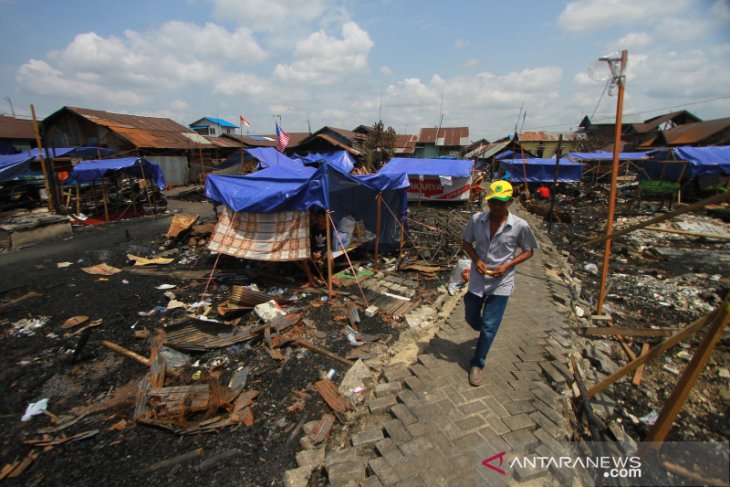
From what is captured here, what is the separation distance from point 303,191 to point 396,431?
4779mm

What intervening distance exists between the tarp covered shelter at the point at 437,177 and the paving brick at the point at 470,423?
13.9 meters

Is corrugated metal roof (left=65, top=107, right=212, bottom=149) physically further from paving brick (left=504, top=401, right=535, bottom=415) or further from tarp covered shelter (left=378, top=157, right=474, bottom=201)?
paving brick (left=504, top=401, right=535, bottom=415)

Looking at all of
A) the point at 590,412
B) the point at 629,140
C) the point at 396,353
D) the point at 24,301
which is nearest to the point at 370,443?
the point at 396,353

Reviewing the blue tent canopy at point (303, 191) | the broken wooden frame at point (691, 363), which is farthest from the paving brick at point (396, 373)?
the blue tent canopy at point (303, 191)

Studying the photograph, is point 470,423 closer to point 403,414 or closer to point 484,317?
point 403,414

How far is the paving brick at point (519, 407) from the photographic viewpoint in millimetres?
3148

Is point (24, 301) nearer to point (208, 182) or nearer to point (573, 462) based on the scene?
point (208, 182)

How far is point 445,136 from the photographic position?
4266 centimetres

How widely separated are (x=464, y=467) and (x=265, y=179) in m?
6.46

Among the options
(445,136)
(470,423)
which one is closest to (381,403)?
(470,423)

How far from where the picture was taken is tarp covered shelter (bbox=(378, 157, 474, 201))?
16.1 metres

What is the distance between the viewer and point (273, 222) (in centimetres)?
685

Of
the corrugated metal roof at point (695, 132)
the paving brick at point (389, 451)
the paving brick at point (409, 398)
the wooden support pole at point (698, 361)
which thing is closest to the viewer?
the wooden support pole at point (698, 361)

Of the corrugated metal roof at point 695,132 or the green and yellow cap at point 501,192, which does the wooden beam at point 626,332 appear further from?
the corrugated metal roof at point 695,132
